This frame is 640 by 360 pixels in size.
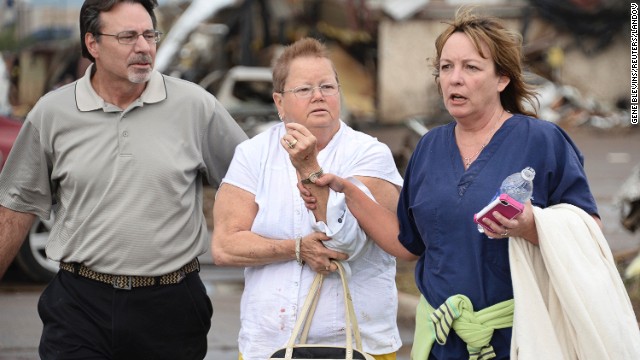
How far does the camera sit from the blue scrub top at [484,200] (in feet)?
12.7

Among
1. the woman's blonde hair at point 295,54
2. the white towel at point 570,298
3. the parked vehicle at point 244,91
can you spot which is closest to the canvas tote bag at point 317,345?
the white towel at point 570,298

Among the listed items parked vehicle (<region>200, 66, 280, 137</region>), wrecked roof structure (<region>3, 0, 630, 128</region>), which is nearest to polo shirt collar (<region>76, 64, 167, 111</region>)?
parked vehicle (<region>200, 66, 280, 137</region>)

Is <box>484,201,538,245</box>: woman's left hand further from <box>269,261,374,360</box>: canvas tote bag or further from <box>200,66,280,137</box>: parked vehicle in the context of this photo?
<box>200,66,280,137</box>: parked vehicle

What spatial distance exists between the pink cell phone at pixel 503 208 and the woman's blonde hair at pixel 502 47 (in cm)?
64

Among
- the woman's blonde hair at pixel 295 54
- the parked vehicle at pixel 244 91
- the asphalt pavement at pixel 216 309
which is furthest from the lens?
the parked vehicle at pixel 244 91

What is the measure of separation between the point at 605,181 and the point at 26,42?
15.0 metres

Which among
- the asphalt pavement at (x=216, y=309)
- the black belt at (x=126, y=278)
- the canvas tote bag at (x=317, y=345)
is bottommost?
the asphalt pavement at (x=216, y=309)

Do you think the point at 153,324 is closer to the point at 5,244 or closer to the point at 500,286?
the point at 5,244

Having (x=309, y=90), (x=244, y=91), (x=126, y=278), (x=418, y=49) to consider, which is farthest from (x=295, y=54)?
(x=418, y=49)

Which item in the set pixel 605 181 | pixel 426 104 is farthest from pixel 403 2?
pixel 605 181

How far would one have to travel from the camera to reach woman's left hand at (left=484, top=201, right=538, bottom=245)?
3.64 meters

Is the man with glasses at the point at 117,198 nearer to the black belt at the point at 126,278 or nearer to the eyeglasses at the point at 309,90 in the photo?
the black belt at the point at 126,278

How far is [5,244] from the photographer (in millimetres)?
4793

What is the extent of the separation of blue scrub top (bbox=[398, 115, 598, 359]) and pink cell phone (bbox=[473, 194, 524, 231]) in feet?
0.75
